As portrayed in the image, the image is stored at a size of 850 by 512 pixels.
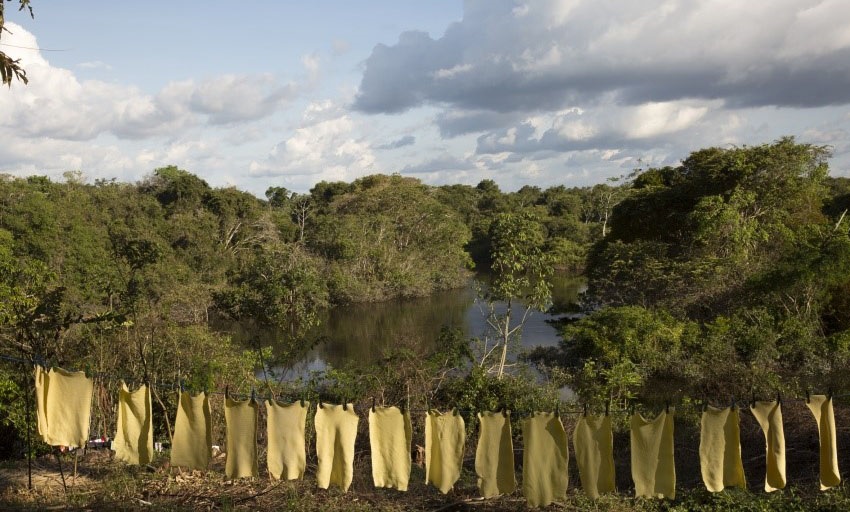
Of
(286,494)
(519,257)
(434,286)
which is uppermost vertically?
(519,257)

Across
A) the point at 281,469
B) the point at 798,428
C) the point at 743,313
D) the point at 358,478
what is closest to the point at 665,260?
the point at 743,313

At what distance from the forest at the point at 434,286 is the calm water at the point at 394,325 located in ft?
2.79

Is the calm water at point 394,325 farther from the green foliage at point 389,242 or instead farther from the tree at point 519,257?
the tree at point 519,257

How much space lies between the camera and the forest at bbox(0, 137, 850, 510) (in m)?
8.02

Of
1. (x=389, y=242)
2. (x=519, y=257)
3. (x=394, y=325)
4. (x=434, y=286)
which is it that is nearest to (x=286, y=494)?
(x=519, y=257)

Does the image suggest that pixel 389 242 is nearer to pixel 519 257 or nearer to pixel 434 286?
pixel 434 286

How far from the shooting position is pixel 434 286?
29.7 metres

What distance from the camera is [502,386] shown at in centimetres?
988

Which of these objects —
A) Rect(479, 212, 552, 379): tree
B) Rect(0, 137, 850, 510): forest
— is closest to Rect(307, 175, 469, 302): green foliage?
Rect(0, 137, 850, 510): forest

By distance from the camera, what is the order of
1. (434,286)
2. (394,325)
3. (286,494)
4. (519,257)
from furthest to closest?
(434,286) < (394,325) < (519,257) < (286,494)

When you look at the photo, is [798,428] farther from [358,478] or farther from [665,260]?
[665,260]

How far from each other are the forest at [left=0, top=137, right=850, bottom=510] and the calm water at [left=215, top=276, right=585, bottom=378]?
85 centimetres

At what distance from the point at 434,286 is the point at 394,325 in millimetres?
7013

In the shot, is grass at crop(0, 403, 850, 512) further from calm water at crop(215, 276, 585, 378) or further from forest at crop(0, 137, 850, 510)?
calm water at crop(215, 276, 585, 378)
